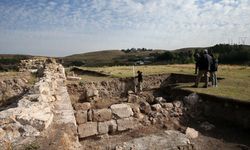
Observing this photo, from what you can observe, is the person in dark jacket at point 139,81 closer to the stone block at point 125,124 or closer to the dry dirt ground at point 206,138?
the dry dirt ground at point 206,138

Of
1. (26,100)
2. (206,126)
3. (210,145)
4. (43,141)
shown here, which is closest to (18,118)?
(43,141)

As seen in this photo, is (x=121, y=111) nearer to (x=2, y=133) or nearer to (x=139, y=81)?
(x=2, y=133)

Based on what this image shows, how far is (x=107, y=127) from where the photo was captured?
8.05m

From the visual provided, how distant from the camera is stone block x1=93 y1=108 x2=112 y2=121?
8.16 metres

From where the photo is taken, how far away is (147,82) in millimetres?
21062

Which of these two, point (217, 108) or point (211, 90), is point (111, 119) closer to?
point (217, 108)

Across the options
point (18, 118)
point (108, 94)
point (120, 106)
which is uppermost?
point (18, 118)

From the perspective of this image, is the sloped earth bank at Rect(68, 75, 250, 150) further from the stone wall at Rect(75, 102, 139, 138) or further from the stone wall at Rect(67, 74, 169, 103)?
the stone wall at Rect(67, 74, 169, 103)

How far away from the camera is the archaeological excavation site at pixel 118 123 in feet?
15.1

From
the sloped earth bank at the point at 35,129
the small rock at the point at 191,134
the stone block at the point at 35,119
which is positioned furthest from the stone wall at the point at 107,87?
the stone block at the point at 35,119

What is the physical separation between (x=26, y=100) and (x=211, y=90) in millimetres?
8497

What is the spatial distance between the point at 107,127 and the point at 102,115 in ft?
1.39

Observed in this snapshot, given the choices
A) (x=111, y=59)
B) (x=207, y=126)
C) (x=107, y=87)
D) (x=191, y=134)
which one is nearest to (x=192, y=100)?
(x=207, y=126)

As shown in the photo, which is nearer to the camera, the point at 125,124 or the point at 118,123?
the point at 118,123
